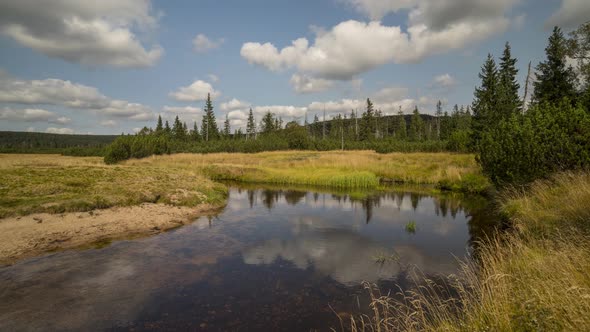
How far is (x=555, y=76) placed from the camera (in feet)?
96.6

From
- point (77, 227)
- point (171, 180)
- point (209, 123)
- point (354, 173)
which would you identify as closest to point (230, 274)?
point (77, 227)

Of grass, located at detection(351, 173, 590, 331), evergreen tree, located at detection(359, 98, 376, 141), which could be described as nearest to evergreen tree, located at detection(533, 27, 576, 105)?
grass, located at detection(351, 173, 590, 331)

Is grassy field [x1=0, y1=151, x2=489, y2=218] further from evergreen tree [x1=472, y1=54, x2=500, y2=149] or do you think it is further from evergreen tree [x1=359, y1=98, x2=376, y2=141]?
evergreen tree [x1=359, y1=98, x2=376, y2=141]

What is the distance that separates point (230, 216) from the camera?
15.7 m

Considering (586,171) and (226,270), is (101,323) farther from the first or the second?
(586,171)

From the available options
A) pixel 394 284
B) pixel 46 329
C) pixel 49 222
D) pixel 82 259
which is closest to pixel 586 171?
pixel 394 284

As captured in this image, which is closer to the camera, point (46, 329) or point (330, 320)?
point (46, 329)

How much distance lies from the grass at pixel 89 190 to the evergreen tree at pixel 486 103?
32429 millimetres

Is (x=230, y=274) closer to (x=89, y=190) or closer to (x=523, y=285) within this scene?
(x=523, y=285)

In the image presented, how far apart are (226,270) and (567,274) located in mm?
7554

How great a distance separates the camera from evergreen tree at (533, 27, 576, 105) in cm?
2847

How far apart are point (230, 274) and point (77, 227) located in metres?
7.29

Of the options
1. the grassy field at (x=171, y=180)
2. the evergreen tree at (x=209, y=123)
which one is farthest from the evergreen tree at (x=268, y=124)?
the grassy field at (x=171, y=180)

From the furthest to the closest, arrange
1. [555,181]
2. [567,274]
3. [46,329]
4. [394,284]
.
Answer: [555,181] → [394,284] → [46,329] → [567,274]
